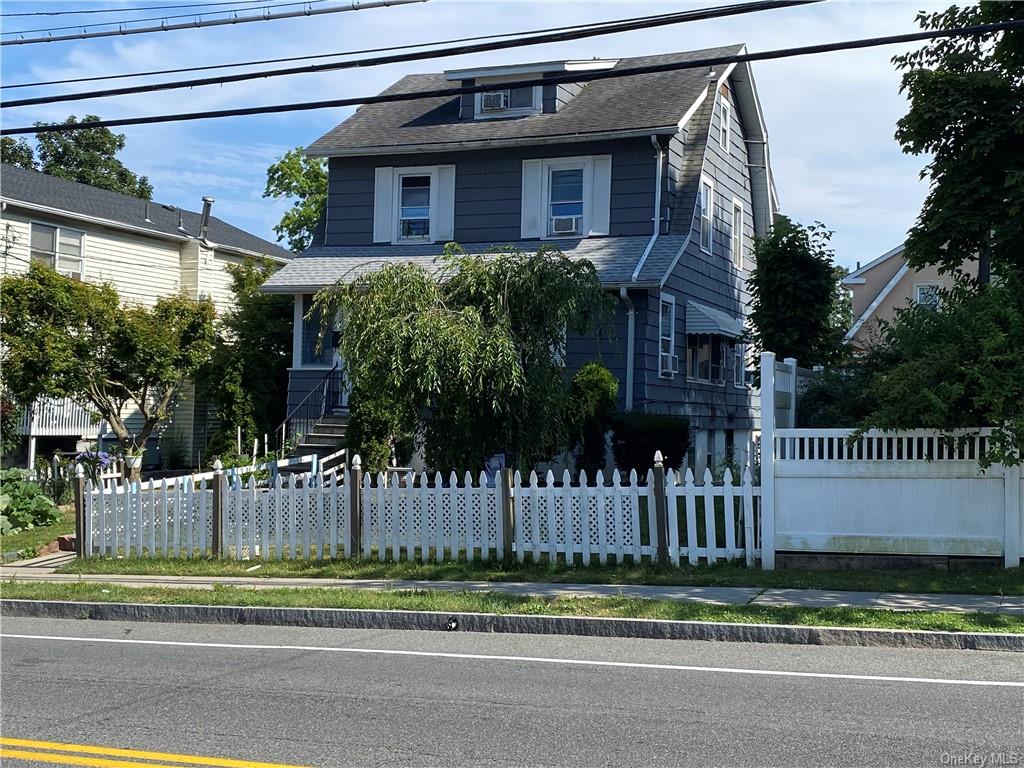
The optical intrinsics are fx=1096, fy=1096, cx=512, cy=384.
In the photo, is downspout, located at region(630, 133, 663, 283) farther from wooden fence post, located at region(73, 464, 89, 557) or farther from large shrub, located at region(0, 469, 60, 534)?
large shrub, located at region(0, 469, 60, 534)

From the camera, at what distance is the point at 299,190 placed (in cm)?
4325

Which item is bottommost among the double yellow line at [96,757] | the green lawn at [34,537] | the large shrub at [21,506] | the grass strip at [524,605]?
the double yellow line at [96,757]

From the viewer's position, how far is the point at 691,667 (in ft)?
29.0

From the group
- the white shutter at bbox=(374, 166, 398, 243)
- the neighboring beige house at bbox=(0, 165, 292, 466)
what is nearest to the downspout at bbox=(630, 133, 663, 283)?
the white shutter at bbox=(374, 166, 398, 243)

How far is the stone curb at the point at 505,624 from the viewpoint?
31.4 feet

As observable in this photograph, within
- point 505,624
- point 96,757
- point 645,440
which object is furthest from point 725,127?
point 96,757

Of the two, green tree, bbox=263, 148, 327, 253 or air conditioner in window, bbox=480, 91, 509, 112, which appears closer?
air conditioner in window, bbox=480, 91, 509, 112

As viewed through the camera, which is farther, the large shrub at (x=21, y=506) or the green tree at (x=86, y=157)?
the green tree at (x=86, y=157)

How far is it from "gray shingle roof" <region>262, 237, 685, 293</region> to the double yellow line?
49.0 ft

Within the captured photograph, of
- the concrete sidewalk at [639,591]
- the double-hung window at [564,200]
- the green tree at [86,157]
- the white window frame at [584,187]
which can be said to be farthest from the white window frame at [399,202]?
the green tree at [86,157]

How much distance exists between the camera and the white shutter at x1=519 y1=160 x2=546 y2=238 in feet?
78.1

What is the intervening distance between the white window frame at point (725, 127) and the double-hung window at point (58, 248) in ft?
55.7

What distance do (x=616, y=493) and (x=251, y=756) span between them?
25.6 ft

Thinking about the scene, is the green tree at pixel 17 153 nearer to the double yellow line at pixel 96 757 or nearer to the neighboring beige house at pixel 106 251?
the neighboring beige house at pixel 106 251
